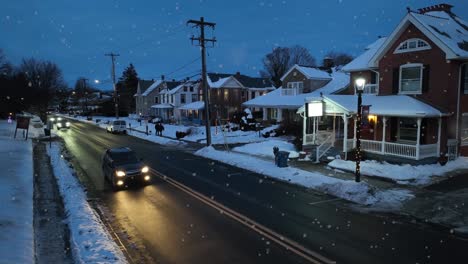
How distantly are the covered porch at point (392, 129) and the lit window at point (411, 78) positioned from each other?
0.65 meters

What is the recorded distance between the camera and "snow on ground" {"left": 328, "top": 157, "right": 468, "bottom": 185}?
1677 centimetres

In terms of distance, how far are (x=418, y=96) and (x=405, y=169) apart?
5.72 m

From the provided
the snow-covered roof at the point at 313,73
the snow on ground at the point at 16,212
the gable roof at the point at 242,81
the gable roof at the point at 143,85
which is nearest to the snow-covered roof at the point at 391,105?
the snow-covered roof at the point at 313,73

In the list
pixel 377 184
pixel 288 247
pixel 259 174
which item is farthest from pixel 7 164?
pixel 377 184

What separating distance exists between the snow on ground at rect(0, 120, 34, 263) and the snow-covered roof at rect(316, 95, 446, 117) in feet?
56.5

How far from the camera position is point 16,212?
11.8 meters

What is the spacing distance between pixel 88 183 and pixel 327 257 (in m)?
12.7

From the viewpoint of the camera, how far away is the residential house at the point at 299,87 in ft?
125

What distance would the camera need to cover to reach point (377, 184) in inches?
633

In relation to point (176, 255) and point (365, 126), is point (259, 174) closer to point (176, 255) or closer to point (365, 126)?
point (365, 126)

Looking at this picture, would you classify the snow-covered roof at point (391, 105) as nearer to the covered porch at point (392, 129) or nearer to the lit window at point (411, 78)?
the covered porch at point (392, 129)

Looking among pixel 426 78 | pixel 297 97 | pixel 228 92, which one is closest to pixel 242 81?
pixel 228 92

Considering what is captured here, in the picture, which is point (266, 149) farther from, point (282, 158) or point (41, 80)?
point (41, 80)

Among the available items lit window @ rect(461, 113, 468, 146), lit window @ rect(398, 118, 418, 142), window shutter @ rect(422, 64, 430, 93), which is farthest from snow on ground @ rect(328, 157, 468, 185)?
window shutter @ rect(422, 64, 430, 93)
